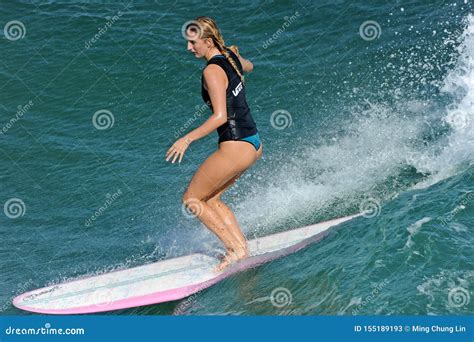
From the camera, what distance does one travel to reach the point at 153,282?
830 centimetres

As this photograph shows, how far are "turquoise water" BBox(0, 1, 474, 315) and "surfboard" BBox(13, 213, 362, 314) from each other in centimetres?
14

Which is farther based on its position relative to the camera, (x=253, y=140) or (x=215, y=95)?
(x=253, y=140)

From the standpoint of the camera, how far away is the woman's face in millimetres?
7141

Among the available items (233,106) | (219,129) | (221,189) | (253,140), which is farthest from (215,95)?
(221,189)

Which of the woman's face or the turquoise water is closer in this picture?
the woman's face

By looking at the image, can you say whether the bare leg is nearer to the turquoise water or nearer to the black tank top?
the black tank top

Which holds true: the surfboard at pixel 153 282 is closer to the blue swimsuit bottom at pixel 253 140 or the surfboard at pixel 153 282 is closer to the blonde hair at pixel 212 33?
the blue swimsuit bottom at pixel 253 140

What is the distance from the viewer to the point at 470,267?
22.6ft

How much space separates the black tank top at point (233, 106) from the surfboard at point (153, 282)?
4.76ft

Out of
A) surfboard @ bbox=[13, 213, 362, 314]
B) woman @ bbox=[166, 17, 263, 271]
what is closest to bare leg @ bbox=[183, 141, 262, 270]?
Result: woman @ bbox=[166, 17, 263, 271]

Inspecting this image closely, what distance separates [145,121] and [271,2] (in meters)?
3.96

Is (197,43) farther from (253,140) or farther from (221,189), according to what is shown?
(221,189)

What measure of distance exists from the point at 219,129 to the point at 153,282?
1.83 meters

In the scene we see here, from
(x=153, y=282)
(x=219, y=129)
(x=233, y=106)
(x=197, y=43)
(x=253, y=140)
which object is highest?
(x=197, y=43)
